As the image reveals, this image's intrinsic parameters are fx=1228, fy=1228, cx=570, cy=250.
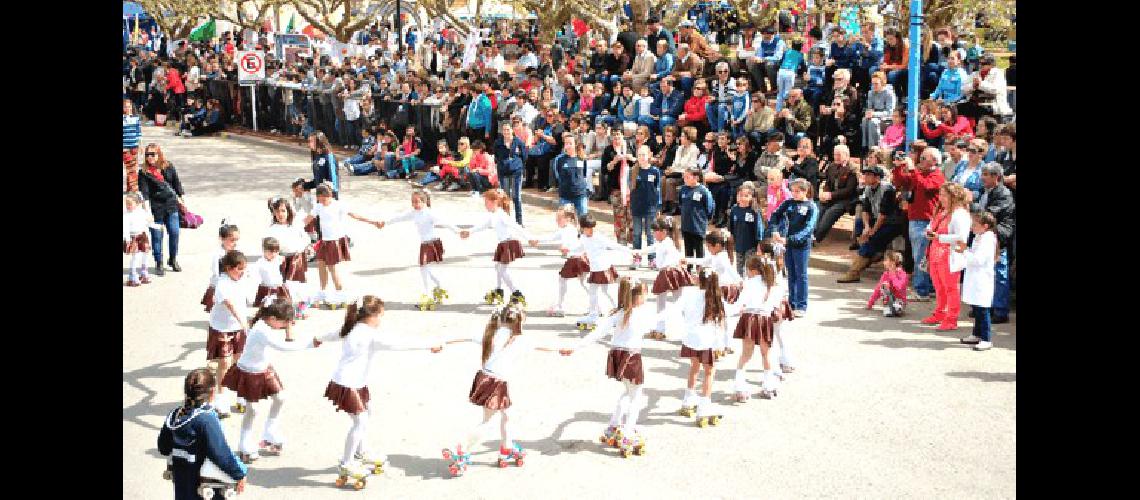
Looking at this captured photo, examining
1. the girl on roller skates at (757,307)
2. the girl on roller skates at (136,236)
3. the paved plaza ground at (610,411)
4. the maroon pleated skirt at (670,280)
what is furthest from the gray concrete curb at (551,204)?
the girl on roller skates at (136,236)

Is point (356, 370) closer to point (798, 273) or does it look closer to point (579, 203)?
point (798, 273)

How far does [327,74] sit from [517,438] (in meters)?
22.2

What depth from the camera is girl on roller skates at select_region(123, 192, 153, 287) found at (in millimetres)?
15703

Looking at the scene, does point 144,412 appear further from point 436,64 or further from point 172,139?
point 436,64

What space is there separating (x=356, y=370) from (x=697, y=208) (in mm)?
7132

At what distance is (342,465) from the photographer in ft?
29.9

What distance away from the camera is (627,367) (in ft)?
32.0

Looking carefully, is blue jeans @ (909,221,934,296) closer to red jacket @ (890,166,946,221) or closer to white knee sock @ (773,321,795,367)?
red jacket @ (890,166,946,221)

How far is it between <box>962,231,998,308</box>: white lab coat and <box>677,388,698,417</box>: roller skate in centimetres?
365

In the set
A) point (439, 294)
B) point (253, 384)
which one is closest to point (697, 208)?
point (439, 294)

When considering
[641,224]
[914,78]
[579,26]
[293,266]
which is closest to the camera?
[293,266]

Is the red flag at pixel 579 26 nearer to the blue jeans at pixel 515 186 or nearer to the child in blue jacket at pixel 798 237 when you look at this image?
the blue jeans at pixel 515 186

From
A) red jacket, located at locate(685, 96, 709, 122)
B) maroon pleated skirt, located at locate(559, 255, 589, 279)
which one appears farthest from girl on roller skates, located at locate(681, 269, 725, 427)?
red jacket, located at locate(685, 96, 709, 122)

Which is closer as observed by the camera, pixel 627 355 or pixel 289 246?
pixel 627 355
